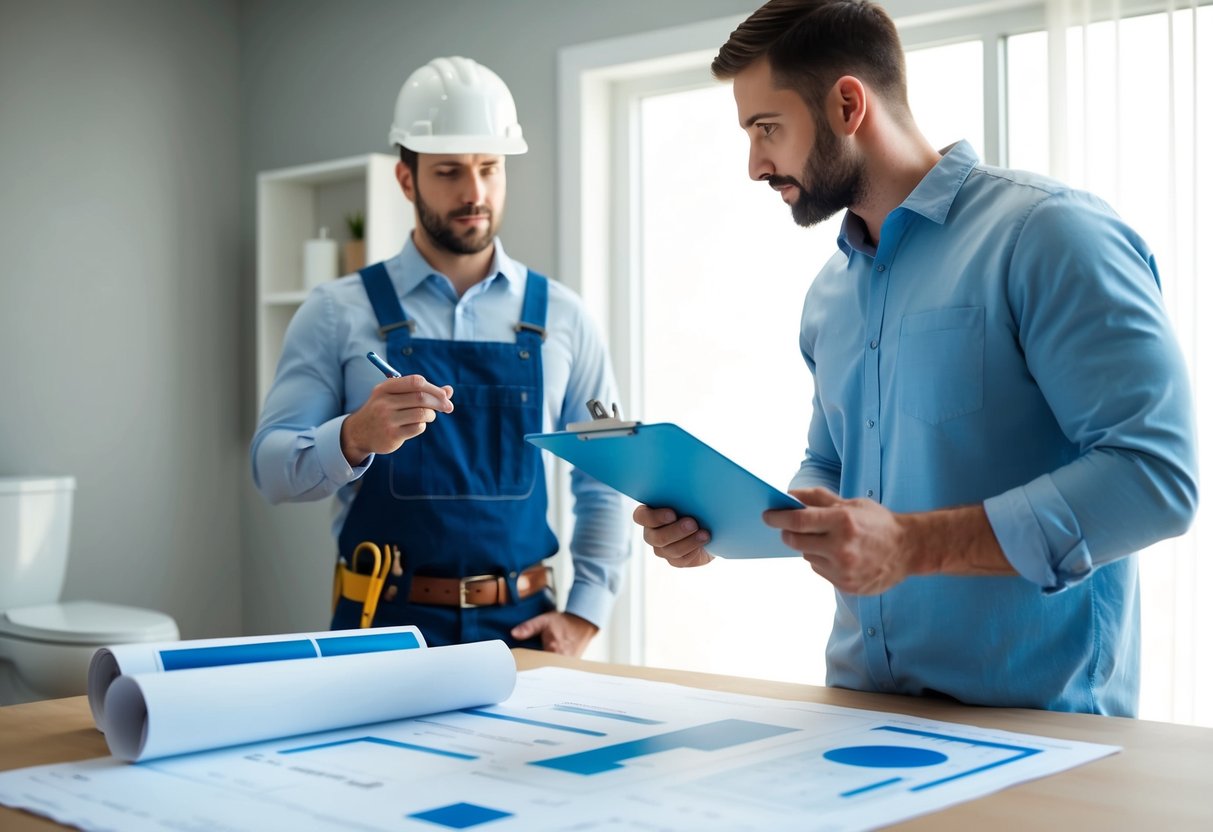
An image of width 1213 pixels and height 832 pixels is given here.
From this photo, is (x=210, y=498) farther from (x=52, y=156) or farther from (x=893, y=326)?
(x=893, y=326)

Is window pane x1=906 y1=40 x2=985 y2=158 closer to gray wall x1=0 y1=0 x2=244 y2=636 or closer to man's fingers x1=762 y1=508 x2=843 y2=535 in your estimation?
man's fingers x1=762 y1=508 x2=843 y2=535

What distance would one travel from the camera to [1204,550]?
219cm

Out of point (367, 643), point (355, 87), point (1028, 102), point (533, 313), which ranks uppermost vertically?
point (355, 87)

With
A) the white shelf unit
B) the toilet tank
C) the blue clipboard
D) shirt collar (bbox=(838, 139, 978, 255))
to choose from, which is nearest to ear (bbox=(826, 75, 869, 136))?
shirt collar (bbox=(838, 139, 978, 255))

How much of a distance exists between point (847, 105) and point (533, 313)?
2.60 ft

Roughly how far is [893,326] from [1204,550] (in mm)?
1166

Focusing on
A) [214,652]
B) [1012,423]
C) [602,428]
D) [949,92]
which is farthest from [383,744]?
[949,92]

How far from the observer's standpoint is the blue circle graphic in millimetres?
939

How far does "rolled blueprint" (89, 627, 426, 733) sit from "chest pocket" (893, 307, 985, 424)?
0.59m

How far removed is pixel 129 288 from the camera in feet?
11.4

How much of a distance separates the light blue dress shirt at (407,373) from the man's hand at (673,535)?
65cm

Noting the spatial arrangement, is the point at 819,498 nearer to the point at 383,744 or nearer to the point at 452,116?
the point at 383,744

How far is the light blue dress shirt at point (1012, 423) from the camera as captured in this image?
3.57 feet

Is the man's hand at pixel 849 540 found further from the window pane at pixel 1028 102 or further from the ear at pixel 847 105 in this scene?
the window pane at pixel 1028 102
